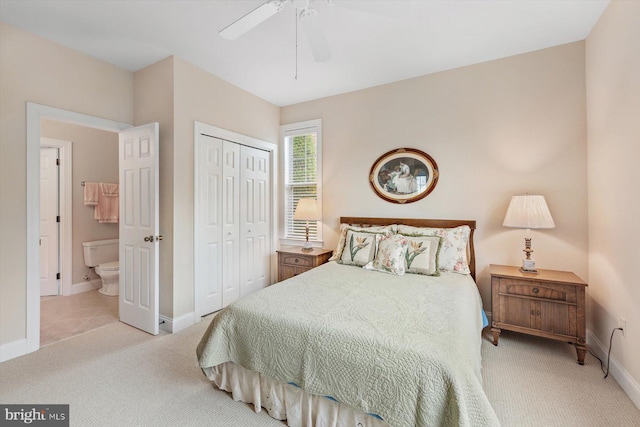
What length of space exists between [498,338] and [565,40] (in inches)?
111

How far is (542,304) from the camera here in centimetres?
240

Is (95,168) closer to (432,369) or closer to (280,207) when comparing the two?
(280,207)

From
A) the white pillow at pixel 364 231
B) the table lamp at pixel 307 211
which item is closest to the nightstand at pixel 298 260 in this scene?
the table lamp at pixel 307 211

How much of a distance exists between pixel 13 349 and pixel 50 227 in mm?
2236

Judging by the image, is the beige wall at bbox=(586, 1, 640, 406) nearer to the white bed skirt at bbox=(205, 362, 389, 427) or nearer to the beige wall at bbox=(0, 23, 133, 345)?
the white bed skirt at bbox=(205, 362, 389, 427)

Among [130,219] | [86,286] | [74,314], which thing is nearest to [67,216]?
[86,286]

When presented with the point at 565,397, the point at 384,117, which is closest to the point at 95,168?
the point at 384,117

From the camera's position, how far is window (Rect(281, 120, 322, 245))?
13.0 feet

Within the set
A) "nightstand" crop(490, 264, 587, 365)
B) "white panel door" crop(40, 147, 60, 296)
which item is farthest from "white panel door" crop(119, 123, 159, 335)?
"nightstand" crop(490, 264, 587, 365)

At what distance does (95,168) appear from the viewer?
4285mm

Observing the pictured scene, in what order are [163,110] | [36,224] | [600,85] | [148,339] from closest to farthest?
[600,85] < [36,224] < [148,339] < [163,110]

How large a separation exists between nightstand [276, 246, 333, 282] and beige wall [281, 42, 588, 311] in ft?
2.26

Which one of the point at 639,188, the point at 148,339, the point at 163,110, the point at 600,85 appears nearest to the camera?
the point at 639,188

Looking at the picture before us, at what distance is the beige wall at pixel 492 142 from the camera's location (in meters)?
2.65
